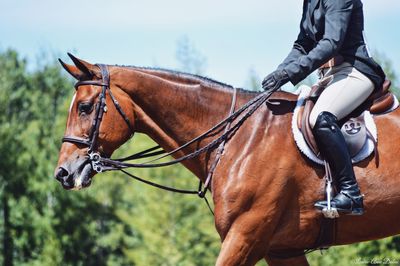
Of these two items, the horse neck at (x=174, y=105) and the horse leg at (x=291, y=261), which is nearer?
the horse neck at (x=174, y=105)

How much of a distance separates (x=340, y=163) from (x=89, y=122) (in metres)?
2.48

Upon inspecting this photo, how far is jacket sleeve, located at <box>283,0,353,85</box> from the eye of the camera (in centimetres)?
770

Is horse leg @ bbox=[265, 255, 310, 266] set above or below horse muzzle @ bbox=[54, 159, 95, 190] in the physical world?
below

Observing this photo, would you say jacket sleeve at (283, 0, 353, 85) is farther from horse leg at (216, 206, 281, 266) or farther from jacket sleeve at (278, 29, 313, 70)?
horse leg at (216, 206, 281, 266)

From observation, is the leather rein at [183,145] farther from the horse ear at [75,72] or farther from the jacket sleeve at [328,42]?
the jacket sleeve at [328,42]

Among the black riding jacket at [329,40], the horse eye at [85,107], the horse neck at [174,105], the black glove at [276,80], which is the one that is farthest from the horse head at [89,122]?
the black riding jacket at [329,40]

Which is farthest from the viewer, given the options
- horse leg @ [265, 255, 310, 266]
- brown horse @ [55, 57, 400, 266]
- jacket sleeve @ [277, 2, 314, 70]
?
horse leg @ [265, 255, 310, 266]

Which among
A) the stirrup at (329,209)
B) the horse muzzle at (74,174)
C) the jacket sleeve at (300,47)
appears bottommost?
the stirrup at (329,209)

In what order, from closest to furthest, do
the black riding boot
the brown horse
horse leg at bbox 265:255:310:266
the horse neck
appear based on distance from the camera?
the black riding boot
the brown horse
the horse neck
horse leg at bbox 265:255:310:266

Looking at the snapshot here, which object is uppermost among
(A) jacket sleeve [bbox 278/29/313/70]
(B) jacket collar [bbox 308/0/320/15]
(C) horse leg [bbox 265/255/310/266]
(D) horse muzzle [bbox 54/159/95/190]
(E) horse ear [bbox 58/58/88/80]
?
(B) jacket collar [bbox 308/0/320/15]

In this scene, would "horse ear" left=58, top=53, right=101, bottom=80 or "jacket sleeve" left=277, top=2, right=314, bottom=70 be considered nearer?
"horse ear" left=58, top=53, right=101, bottom=80

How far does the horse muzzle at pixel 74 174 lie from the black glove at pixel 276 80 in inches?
76.7

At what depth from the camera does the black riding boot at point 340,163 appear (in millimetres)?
7637

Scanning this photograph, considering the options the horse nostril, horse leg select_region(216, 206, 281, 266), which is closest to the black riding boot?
horse leg select_region(216, 206, 281, 266)
